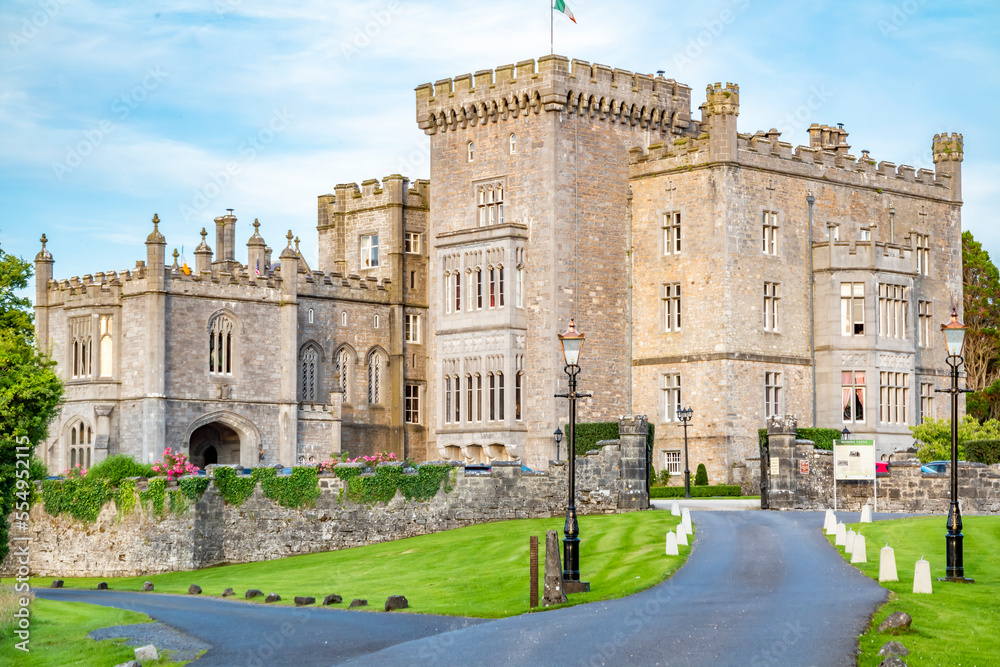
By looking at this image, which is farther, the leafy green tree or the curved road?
the leafy green tree

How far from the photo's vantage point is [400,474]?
5034 cm

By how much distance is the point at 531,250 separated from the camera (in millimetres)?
61156

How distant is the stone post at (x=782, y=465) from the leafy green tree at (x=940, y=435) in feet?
37.5

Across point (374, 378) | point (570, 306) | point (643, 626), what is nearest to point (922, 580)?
point (643, 626)

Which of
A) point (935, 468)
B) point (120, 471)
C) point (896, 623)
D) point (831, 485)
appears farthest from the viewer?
point (120, 471)

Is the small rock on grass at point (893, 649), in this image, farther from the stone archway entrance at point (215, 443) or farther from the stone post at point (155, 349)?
the stone archway entrance at point (215, 443)

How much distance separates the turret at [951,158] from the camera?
221ft

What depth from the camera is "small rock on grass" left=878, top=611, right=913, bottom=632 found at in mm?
23594

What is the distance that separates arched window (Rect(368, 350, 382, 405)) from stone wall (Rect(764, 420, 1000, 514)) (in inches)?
944

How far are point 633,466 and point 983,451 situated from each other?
482 inches

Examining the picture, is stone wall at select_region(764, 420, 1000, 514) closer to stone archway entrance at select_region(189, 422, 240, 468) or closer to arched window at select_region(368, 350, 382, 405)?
arched window at select_region(368, 350, 382, 405)

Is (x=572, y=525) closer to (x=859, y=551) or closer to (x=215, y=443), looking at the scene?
(x=859, y=551)

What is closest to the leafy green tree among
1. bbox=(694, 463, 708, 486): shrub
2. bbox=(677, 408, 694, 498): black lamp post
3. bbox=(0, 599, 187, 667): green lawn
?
bbox=(694, 463, 708, 486): shrub

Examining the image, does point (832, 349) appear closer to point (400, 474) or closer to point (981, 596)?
point (400, 474)
